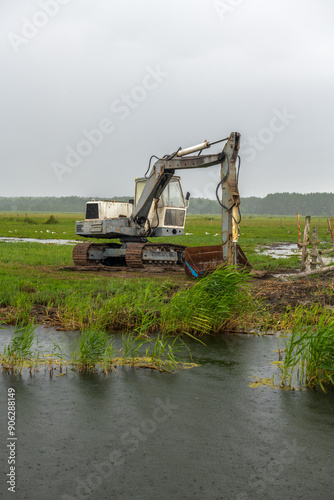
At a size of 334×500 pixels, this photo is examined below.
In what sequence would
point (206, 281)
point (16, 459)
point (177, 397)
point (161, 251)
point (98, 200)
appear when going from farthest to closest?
point (98, 200), point (161, 251), point (206, 281), point (177, 397), point (16, 459)

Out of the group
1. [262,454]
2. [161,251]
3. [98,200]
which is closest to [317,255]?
[161,251]

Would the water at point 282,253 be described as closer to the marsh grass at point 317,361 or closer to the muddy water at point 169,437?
the marsh grass at point 317,361

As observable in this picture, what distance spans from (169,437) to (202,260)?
10989 mm

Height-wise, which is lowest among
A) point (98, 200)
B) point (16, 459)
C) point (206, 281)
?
point (16, 459)

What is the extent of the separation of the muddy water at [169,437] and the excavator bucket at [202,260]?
808cm

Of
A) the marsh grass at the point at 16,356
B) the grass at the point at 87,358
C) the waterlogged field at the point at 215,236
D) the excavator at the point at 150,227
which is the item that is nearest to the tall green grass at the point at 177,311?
the grass at the point at 87,358

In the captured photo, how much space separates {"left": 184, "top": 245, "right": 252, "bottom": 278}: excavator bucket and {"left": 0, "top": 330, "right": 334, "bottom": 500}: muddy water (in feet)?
26.5

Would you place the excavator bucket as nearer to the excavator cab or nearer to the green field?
the green field

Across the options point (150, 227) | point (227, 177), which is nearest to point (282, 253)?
point (150, 227)

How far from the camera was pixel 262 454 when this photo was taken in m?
5.09

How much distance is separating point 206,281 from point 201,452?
496 centimetres

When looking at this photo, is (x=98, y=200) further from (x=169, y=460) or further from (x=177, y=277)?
(x=169, y=460)

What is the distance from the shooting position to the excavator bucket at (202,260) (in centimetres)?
1579

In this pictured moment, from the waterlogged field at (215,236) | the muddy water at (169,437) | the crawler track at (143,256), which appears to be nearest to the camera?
the muddy water at (169,437)
